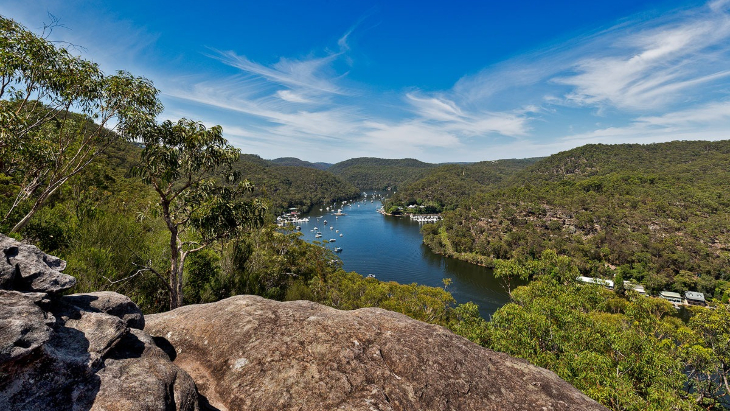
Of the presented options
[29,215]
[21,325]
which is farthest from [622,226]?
[29,215]

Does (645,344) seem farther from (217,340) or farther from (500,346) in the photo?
(217,340)

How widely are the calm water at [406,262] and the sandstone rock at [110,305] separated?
1590 inches

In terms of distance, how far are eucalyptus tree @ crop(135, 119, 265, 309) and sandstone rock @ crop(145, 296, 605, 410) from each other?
160 inches

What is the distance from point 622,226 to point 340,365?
316 ft

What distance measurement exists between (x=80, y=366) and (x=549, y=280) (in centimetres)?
2664

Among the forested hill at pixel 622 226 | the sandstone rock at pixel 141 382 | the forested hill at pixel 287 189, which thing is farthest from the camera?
the forested hill at pixel 287 189

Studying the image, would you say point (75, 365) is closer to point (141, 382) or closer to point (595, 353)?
point (141, 382)

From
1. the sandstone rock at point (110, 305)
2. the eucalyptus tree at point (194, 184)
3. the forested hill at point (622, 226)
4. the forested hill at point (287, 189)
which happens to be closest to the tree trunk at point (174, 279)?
the eucalyptus tree at point (194, 184)

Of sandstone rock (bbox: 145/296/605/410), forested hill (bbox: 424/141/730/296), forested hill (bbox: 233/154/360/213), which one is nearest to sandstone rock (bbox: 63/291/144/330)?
sandstone rock (bbox: 145/296/605/410)

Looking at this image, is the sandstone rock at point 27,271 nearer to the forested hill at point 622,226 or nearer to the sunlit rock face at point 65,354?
the sunlit rock face at point 65,354

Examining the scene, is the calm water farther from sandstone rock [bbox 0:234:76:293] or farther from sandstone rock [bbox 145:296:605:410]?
sandstone rock [bbox 0:234:76:293]

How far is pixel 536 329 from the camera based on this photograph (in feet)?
53.5

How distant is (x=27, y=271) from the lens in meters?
4.02

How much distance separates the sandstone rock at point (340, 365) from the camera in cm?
464
